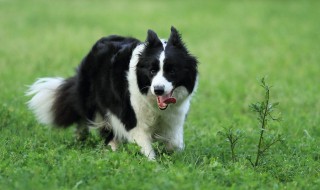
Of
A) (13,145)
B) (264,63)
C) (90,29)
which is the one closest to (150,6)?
(90,29)

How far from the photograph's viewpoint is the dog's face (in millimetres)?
6387

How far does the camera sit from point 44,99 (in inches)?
327

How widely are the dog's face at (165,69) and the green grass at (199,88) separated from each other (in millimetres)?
660

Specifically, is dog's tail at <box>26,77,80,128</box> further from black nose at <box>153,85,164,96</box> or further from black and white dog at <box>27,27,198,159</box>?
black nose at <box>153,85,164,96</box>

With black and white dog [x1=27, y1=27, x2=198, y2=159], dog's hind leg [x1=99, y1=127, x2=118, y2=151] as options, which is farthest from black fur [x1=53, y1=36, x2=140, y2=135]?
dog's hind leg [x1=99, y1=127, x2=118, y2=151]

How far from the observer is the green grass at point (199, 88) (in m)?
5.68

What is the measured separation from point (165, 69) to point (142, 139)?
0.92 m

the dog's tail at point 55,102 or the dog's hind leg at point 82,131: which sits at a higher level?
the dog's tail at point 55,102

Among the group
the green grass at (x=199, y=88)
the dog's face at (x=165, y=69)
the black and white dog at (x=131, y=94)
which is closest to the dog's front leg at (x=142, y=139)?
the black and white dog at (x=131, y=94)

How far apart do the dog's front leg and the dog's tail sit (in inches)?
53.5

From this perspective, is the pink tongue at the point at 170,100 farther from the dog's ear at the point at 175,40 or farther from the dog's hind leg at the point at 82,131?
the dog's hind leg at the point at 82,131

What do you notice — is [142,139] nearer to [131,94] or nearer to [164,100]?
[131,94]

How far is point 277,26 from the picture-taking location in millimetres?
19047

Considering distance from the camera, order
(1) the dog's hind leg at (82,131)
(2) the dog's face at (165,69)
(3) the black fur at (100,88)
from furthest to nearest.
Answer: (1) the dog's hind leg at (82,131) < (3) the black fur at (100,88) < (2) the dog's face at (165,69)
